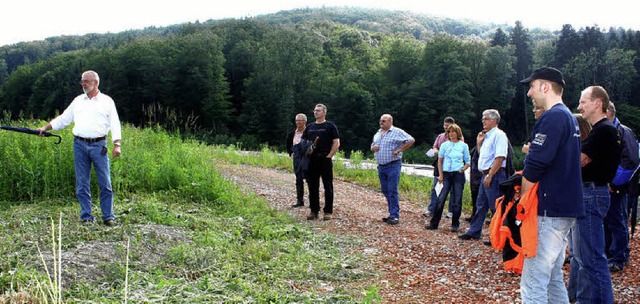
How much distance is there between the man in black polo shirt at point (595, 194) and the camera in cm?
407

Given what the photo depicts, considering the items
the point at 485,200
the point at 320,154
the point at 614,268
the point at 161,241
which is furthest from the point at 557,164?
the point at 320,154

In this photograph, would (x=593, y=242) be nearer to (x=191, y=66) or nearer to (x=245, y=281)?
(x=245, y=281)

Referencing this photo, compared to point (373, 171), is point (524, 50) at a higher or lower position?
higher

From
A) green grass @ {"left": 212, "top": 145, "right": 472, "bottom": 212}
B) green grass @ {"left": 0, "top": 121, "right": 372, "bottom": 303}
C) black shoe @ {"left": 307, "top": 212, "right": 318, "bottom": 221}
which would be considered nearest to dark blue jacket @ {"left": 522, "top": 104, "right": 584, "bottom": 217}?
green grass @ {"left": 0, "top": 121, "right": 372, "bottom": 303}

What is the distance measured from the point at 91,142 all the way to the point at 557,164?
5453 mm

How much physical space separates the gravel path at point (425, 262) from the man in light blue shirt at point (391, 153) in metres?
0.39

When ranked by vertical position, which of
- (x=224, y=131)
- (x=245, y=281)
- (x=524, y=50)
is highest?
(x=524, y=50)

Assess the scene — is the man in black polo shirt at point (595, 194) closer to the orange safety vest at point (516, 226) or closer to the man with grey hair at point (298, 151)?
the orange safety vest at point (516, 226)

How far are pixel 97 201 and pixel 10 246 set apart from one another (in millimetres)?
2451

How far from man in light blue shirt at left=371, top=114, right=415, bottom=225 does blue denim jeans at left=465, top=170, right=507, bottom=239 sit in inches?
60.2

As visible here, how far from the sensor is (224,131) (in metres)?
54.8

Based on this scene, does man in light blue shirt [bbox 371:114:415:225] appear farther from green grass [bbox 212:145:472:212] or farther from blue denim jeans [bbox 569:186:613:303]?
blue denim jeans [bbox 569:186:613:303]

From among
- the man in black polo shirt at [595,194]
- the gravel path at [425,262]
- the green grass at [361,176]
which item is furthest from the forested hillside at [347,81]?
the man in black polo shirt at [595,194]

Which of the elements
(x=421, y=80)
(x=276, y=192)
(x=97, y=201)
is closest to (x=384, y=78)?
(x=421, y=80)
